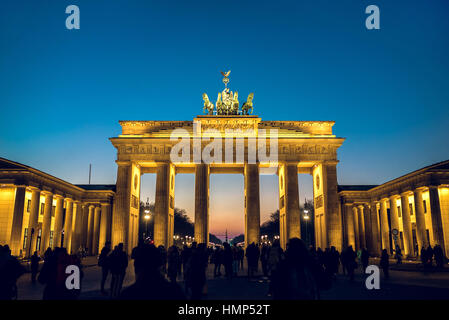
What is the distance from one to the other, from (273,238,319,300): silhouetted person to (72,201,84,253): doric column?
150 ft

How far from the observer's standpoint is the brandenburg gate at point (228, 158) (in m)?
43.7

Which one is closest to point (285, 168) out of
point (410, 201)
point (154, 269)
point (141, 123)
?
point (410, 201)

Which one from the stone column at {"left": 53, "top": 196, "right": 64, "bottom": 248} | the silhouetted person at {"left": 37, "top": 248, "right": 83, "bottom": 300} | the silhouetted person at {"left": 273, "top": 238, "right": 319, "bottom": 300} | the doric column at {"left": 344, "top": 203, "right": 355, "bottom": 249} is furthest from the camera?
the doric column at {"left": 344, "top": 203, "right": 355, "bottom": 249}

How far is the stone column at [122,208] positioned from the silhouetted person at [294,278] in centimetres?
4007

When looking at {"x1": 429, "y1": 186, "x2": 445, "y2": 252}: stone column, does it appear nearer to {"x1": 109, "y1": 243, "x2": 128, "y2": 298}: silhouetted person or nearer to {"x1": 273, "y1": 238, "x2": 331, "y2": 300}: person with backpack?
{"x1": 109, "y1": 243, "x2": 128, "y2": 298}: silhouetted person

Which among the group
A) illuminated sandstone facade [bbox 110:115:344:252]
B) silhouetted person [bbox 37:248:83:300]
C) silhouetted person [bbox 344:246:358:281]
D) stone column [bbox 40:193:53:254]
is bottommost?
silhouetted person [bbox 344:246:358:281]

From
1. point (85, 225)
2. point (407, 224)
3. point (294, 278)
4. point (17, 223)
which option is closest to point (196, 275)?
point (294, 278)

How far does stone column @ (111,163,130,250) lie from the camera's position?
42.8 meters

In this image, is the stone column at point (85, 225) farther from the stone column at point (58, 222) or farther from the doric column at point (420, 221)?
the doric column at point (420, 221)

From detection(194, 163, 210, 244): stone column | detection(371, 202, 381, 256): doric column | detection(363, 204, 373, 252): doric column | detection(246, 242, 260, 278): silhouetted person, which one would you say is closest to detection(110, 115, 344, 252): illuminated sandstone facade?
detection(194, 163, 210, 244): stone column

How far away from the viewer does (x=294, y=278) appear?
5352 millimetres

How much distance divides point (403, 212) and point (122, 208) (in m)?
34.3
